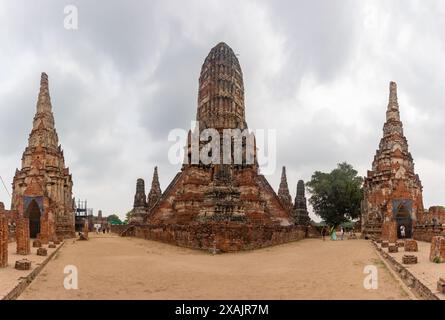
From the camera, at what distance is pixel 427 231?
2402 cm

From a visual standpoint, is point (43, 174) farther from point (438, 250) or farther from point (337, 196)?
point (337, 196)

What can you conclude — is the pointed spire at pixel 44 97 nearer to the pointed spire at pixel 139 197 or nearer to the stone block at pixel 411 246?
the pointed spire at pixel 139 197

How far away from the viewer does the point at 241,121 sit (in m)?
26.6

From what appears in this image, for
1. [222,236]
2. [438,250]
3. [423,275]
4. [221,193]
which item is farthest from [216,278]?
[221,193]

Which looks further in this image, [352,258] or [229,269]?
[352,258]

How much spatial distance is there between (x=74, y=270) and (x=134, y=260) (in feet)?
9.35

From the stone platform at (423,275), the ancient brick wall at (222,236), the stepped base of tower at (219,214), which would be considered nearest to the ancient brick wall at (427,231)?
the stepped base of tower at (219,214)

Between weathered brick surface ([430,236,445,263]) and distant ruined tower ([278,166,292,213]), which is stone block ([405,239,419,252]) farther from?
distant ruined tower ([278,166,292,213])

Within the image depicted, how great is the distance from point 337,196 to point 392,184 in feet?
61.7

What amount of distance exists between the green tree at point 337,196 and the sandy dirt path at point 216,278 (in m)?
32.0

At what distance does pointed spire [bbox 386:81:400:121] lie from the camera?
101ft

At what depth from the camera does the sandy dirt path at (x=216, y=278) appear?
914cm
